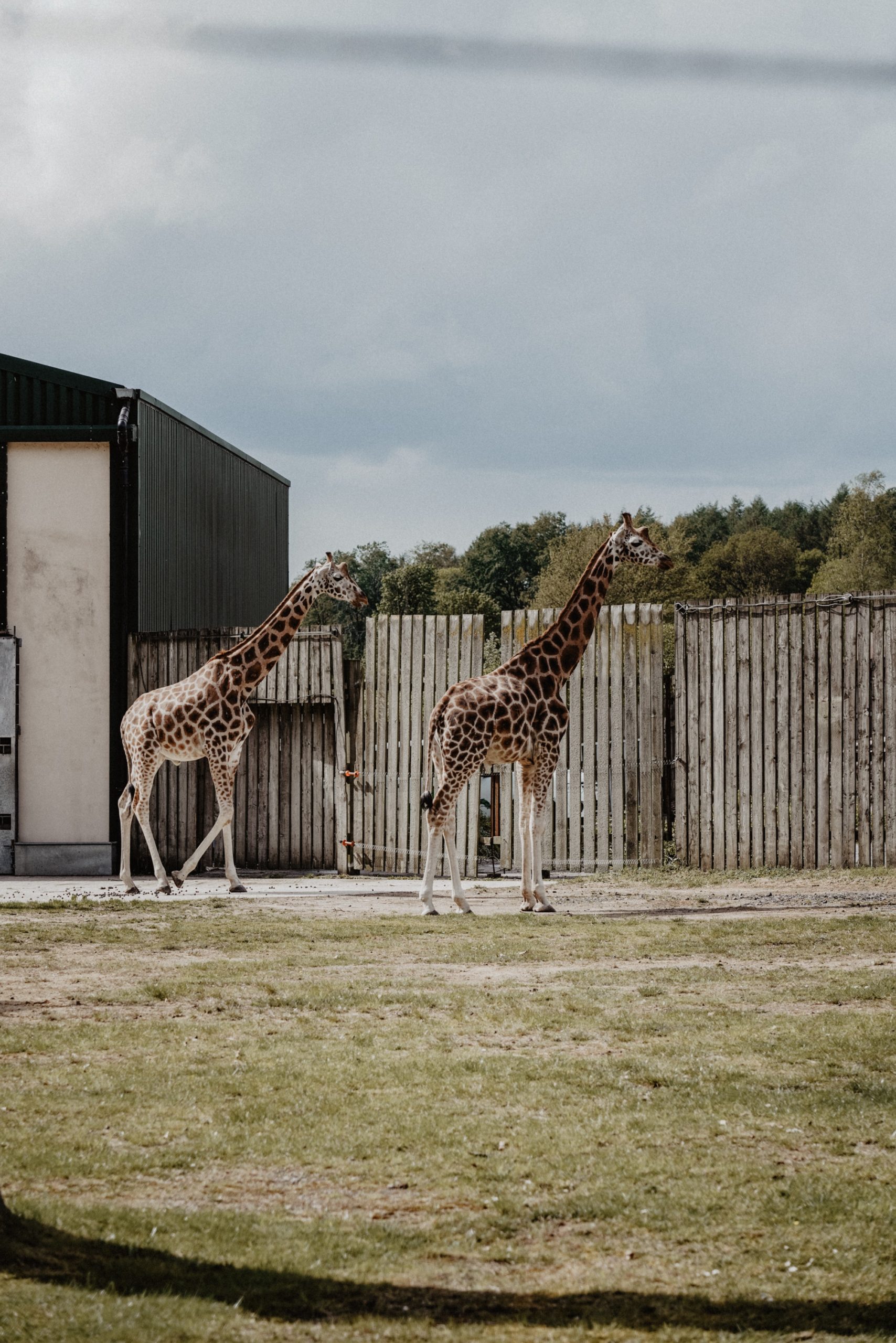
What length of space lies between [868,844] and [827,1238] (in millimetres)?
9608

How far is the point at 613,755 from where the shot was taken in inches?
542

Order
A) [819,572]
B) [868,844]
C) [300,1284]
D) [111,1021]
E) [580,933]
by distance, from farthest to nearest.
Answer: [819,572], [868,844], [580,933], [111,1021], [300,1284]

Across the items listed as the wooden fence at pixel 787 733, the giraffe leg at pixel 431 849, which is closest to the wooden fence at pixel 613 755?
the wooden fence at pixel 787 733

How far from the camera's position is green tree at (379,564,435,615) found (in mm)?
62188

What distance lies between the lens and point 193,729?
43.2 ft

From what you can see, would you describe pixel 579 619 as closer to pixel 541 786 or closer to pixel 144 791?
pixel 541 786

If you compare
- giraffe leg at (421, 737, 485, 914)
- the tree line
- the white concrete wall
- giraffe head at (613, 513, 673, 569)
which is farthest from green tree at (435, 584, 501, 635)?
giraffe leg at (421, 737, 485, 914)

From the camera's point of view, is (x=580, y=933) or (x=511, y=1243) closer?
(x=511, y=1243)

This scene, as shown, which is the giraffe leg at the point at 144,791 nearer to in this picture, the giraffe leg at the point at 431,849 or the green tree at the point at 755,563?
the giraffe leg at the point at 431,849

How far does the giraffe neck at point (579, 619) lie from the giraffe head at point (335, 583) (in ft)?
7.19

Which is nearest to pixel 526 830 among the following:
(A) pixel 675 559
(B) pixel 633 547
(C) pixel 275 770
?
(B) pixel 633 547

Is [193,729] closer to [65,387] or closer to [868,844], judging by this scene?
[65,387]

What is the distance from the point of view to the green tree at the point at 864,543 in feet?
197

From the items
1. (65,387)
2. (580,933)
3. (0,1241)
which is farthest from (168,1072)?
(65,387)
